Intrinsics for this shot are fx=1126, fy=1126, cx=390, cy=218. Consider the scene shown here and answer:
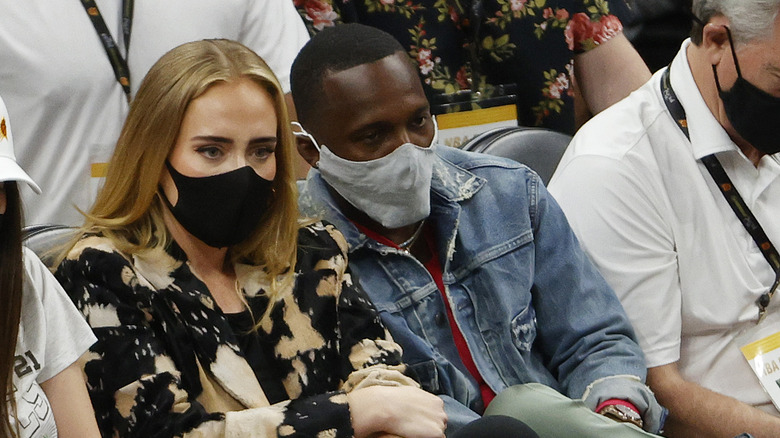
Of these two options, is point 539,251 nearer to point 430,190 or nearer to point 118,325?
point 430,190

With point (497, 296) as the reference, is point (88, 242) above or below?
above

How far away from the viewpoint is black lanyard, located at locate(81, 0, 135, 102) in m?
2.67

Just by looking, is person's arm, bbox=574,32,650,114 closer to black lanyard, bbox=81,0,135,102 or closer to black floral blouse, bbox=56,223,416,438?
black lanyard, bbox=81,0,135,102

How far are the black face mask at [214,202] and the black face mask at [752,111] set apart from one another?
3.84ft

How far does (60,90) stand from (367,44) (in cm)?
75

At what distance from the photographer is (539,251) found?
8.19 feet

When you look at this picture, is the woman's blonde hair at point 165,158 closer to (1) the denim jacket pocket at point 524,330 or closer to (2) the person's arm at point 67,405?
(2) the person's arm at point 67,405

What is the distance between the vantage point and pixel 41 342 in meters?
1.84

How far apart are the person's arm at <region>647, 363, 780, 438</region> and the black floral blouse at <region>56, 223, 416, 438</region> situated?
699mm

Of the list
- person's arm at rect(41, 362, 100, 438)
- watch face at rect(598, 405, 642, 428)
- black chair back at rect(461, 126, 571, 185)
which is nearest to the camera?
person's arm at rect(41, 362, 100, 438)

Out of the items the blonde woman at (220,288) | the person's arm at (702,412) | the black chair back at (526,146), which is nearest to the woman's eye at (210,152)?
the blonde woman at (220,288)

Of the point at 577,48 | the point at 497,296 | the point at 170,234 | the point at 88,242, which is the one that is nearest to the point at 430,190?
the point at 497,296

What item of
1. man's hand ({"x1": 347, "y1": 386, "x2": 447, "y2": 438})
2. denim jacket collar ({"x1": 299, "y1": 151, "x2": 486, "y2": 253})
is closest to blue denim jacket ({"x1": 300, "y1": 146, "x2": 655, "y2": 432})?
denim jacket collar ({"x1": 299, "y1": 151, "x2": 486, "y2": 253})

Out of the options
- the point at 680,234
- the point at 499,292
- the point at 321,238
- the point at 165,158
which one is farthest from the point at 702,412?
the point at 165,158
